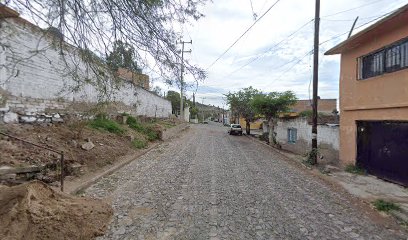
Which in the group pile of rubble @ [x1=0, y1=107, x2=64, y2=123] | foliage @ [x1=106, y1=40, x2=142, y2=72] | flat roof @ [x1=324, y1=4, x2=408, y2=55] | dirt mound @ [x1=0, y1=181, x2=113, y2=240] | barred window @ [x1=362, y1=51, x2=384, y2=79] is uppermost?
flat roof @ [x1=324, y1=4, x2=408, y2=55]

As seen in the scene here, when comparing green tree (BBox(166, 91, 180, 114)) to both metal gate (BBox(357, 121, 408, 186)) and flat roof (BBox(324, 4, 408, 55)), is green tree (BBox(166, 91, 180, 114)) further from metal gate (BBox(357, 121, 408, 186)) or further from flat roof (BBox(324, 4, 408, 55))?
metal gate (BBox(357, 121, 408, 186))

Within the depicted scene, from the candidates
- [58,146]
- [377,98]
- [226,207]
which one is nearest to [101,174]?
[58,146]

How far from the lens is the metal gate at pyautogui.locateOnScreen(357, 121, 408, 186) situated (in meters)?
9.36

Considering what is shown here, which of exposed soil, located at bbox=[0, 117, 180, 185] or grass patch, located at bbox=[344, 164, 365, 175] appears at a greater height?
exposed soil, located at bbox=[0, 117, 180, 185]

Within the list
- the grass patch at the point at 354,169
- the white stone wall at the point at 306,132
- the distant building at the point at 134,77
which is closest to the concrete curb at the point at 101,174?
the distant building at the point at 134,77

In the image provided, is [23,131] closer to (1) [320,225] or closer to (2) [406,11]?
(1) [320,225]

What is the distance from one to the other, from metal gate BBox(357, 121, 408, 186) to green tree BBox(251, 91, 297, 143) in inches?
395

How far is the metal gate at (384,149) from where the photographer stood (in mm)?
9359

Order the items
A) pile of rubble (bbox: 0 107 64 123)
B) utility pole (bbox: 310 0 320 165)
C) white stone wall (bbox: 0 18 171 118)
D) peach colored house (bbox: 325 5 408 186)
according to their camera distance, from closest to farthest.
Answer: white stone wall (bbox: 0 18 171 118) < pile of rubble (bbox: 0 107 64 123) < peach colored house (bbox: 325 5 408 186) < utility pole (bbox: 310 0 320 165)

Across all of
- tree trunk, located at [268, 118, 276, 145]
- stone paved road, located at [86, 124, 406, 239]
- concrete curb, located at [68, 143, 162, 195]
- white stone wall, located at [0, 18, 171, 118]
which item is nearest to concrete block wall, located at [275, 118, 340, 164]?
tree trunk, located at [268, 118, 276, 145]

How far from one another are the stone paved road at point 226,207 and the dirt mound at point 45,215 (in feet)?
1.24

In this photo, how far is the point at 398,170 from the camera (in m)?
9.52

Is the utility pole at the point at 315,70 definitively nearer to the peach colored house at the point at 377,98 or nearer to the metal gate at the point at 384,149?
the peach colored house at the point at 377,98

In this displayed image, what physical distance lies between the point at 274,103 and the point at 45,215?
1874cm
